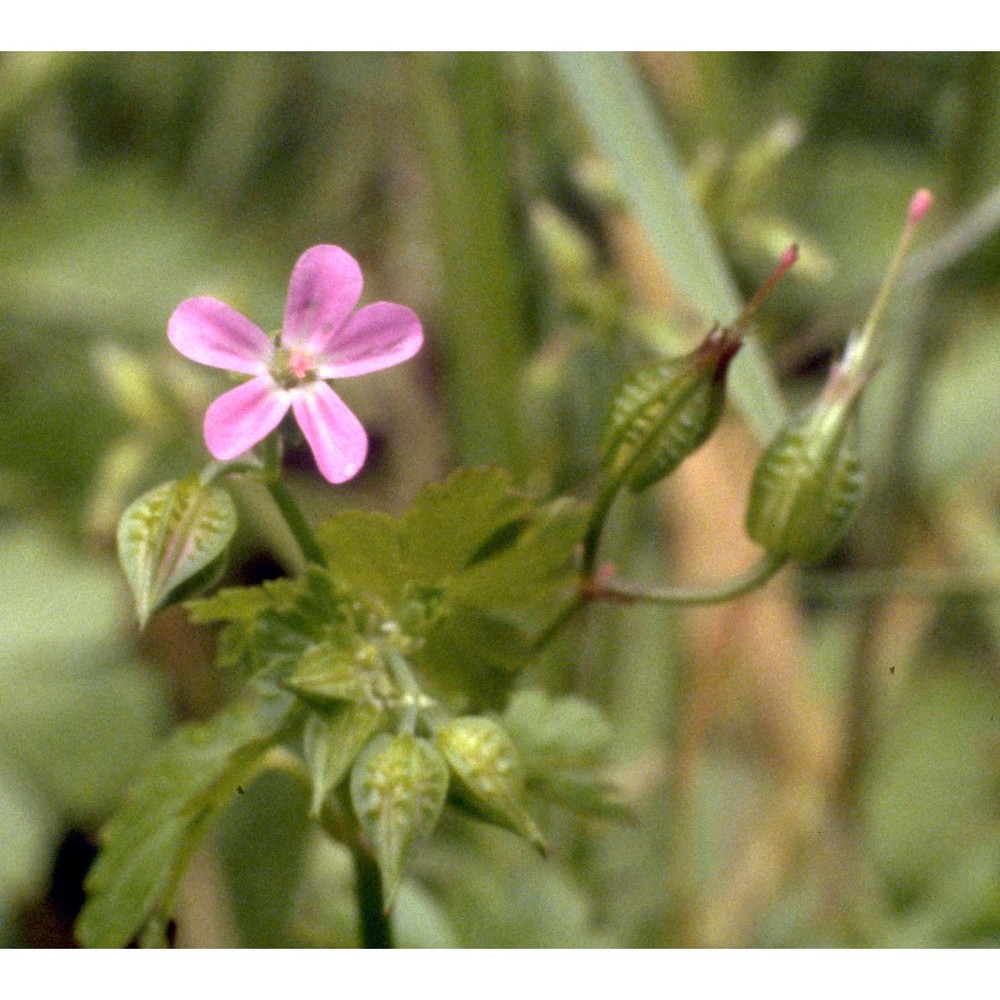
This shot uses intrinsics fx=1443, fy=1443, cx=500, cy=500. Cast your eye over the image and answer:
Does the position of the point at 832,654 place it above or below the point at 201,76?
below

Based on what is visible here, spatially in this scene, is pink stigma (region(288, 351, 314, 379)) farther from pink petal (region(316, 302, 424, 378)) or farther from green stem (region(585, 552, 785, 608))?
green stem (region(585, 552, 785, 608))

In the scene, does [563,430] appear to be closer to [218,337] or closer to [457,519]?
[457,519]

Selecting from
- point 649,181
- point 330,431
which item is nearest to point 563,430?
point 649,181

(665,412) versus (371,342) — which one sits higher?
(371,342)

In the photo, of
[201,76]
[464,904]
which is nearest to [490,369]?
[464,904]

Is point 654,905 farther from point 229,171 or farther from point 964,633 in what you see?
point 229,171

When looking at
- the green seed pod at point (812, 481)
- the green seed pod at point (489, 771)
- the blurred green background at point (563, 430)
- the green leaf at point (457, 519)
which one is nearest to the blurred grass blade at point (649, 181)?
the blurred green background at point (563, 430)

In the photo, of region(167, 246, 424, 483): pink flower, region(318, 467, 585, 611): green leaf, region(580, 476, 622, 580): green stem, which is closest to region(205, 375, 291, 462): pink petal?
region(167, 246, 424, 483): pink flower
